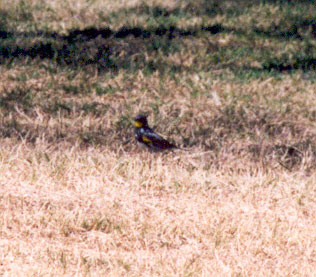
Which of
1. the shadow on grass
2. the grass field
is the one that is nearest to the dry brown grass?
the grass field

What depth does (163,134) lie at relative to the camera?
5.03 metres

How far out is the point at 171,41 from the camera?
7617 mm

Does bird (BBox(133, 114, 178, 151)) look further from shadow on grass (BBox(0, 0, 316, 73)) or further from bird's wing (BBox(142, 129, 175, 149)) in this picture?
shadow on grass (BBox(0, 0, 316, 73))

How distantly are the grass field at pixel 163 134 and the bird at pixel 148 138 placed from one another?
7 centimetres

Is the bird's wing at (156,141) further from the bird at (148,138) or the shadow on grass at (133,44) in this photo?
the shadow on grass at (133,44)

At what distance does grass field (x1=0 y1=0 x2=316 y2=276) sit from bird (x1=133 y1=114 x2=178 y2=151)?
0.07 metres

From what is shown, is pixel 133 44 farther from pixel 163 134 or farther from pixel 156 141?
pixel 156 141

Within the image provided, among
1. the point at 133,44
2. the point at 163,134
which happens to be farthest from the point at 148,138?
the point at 133,44

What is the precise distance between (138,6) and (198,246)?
5.93m

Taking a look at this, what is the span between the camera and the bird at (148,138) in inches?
177

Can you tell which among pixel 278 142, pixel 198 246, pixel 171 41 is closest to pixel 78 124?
pixel 278 142

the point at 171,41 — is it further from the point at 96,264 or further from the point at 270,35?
the point at 96,264

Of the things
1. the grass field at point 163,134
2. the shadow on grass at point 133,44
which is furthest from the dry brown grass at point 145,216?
the shadow on grass at point 133,44

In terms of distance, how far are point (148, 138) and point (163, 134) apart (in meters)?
0.50
